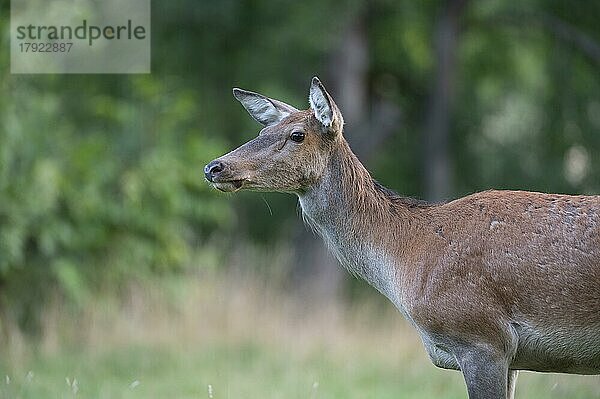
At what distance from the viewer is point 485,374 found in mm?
5812

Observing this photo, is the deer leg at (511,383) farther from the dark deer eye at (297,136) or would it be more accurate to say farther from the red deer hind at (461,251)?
the dark deer eye at (297,136)

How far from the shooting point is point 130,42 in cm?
1508

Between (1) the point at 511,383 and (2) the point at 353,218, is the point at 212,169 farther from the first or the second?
(1) the point at 511,383

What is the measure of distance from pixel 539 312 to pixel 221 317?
7.48m

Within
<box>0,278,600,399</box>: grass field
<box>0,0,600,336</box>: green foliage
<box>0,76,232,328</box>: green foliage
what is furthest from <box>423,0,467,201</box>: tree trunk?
<box>0,76,232,328</box>: green foliage

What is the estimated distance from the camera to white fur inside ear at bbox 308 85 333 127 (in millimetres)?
6191

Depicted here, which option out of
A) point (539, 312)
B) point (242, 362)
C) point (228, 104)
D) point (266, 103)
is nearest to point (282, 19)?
point (228, 104)

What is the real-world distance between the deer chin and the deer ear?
0.65 metres

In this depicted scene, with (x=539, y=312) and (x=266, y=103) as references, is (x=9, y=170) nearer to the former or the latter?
(x=266, y=103)

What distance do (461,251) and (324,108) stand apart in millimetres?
1174
